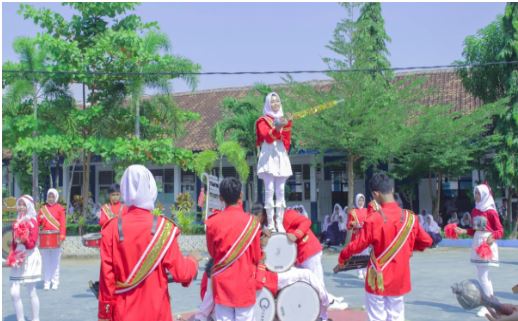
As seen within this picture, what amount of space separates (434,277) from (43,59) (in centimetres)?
1399

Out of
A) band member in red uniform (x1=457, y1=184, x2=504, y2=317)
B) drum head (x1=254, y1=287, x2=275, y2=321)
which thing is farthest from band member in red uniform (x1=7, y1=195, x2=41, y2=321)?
band member in red uniform (x1=457, y1=184, x2=504, y2=317)

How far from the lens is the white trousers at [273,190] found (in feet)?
28.9

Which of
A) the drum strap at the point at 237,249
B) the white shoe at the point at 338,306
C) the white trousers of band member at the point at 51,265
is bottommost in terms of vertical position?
the white shoe at the point at 338,306

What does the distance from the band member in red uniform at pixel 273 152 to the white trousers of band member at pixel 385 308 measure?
90.6 inches

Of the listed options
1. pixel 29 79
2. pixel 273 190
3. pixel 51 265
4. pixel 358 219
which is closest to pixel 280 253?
pixel 273 190

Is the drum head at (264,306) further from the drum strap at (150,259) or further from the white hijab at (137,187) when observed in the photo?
the white hijab at (137,187)

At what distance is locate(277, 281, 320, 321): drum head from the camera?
7.89m

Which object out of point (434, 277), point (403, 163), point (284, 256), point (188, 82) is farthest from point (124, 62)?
point (284, 256)

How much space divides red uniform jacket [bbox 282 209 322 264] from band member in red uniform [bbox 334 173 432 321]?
191 centimetres

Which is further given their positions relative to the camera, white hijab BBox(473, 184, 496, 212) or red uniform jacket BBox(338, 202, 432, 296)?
white hijab BBox(473, 184, 496, 212)

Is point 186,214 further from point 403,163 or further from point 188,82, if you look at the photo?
point 403,163

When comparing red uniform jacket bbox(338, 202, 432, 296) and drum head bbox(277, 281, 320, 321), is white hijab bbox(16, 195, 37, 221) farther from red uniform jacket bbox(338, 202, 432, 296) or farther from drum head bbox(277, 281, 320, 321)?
red uniform jacket bbox(338, 202, 432, 296)

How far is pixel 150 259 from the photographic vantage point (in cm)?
489

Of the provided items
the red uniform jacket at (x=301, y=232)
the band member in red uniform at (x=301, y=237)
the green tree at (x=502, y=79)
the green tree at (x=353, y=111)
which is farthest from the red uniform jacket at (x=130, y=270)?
the green tree at (x=502, y=79)
